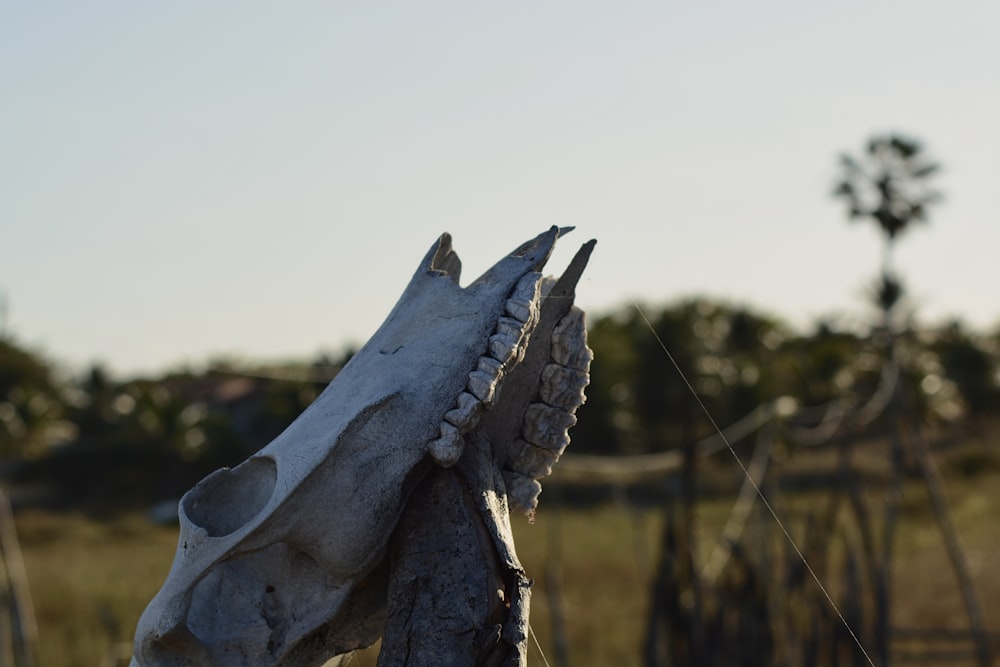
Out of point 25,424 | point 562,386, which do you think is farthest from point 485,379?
point 25,424

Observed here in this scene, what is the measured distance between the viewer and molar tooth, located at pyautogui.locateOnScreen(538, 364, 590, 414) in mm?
2721

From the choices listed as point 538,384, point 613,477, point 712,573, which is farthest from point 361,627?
point 613,477

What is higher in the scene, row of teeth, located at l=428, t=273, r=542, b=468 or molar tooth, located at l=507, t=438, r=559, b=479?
row of teeth, located at l=428, t=273, r=542, b=468

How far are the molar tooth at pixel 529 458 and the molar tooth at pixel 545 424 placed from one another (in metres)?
0.02

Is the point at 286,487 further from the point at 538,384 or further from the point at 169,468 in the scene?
the point at 169,468

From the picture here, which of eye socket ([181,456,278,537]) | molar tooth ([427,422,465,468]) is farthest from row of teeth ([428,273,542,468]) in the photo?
eye socket ([181,456,278,537])

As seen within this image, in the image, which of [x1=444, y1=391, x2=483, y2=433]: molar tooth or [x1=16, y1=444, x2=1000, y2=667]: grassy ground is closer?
[x1=444, y1=391, x2=483, y2=433]: molar tooth

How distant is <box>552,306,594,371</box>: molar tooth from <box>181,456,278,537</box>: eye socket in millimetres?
624

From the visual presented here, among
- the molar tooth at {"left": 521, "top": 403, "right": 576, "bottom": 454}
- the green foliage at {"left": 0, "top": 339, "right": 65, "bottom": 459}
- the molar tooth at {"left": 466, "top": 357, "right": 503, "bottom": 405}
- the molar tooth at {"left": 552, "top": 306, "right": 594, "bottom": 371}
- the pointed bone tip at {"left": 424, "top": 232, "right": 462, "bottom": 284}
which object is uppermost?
the green foliage at {"left": 0, "top": 339, "right": 65, "bottom": 459}

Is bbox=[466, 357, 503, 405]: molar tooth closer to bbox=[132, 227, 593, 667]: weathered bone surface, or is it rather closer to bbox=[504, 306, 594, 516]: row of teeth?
bbox=[132, 227, 593, 667]: weathered bone surface

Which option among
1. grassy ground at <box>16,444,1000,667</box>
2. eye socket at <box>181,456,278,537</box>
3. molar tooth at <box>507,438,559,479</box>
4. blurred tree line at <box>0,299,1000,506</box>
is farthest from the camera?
blurred tree line at <box>0,299,1000,506</box>

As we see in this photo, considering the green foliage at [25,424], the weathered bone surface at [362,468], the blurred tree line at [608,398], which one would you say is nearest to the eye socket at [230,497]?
the weathered bone surface at [362,468]

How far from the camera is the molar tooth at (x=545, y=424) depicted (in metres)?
2.73

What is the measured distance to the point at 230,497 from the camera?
2.71m
